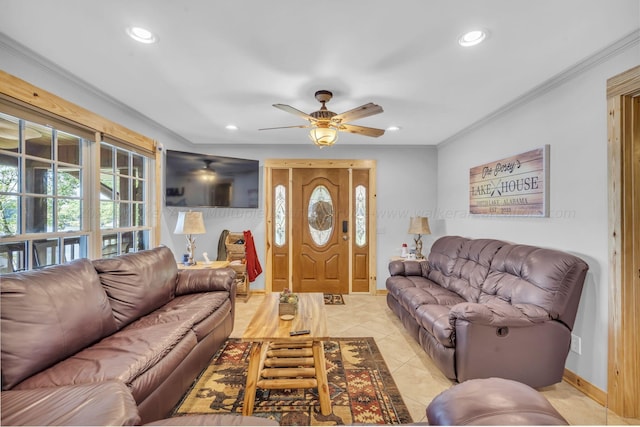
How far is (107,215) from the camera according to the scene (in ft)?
9.33

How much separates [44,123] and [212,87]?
1.26m

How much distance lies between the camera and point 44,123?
2066mm

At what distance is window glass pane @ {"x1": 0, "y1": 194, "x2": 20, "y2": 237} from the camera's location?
6.13 feet

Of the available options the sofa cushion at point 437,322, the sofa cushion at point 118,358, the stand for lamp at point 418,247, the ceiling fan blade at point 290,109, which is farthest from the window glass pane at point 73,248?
the stand for lamp at point 418,247

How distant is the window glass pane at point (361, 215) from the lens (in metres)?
4.50

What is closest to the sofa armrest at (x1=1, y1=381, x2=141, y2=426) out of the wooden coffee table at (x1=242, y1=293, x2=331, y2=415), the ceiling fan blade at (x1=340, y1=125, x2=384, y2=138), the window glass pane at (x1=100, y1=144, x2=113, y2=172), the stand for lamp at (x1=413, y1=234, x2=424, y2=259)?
the wooden coffee table at (x1=242, y1=293, x2=331, y2=415)

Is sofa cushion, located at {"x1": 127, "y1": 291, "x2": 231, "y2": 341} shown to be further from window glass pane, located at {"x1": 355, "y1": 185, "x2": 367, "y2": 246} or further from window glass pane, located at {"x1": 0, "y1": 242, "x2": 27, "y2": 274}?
window glass pane, located at {"x1": 355, "y1": 185, "x2": 367, "y2": 246}

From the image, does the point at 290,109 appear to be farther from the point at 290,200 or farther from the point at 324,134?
the point at 290,200

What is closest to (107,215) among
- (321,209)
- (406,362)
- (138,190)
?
(138,190)

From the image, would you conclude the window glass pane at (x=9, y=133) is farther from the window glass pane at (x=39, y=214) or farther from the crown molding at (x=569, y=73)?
the crown molding at (x=569, y=73)

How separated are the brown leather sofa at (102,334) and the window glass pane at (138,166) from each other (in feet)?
4.67

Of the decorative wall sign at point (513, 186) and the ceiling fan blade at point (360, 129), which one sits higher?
the ceiling fan blade at point (360, 129)

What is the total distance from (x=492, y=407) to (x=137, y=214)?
12.4 ft

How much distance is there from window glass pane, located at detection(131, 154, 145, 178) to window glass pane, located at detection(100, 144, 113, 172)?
37 centimetres
